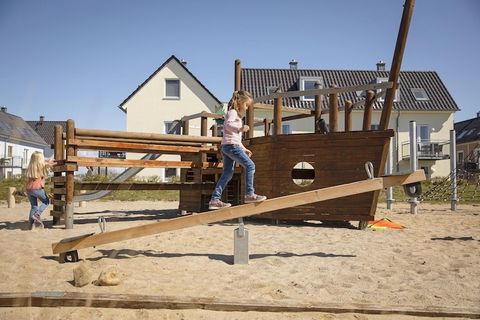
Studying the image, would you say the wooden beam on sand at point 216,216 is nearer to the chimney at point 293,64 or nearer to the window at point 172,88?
the window at point 172,88

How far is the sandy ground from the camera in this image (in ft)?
10.8

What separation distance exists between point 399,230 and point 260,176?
2.82 meters

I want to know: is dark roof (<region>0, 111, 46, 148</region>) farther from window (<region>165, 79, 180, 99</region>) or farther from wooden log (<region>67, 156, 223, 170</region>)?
window (<region>165, 79, 180, 99</region>)

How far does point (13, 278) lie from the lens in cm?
385


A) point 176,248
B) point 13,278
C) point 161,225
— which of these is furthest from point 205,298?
point 176,248

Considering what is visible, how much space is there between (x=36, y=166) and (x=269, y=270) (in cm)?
481

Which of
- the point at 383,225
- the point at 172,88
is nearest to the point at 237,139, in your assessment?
the point at 383,225

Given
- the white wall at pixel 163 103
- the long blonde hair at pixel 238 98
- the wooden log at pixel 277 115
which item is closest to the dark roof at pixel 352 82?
the white wall at pixel 163 103

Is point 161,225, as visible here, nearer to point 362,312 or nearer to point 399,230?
point 362,312

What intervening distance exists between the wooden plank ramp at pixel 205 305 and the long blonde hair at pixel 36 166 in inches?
173

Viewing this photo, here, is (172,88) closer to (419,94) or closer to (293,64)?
(293,64)

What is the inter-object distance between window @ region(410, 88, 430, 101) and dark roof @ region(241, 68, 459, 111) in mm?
257

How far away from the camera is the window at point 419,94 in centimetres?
3062

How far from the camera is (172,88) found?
2766 centimetres
